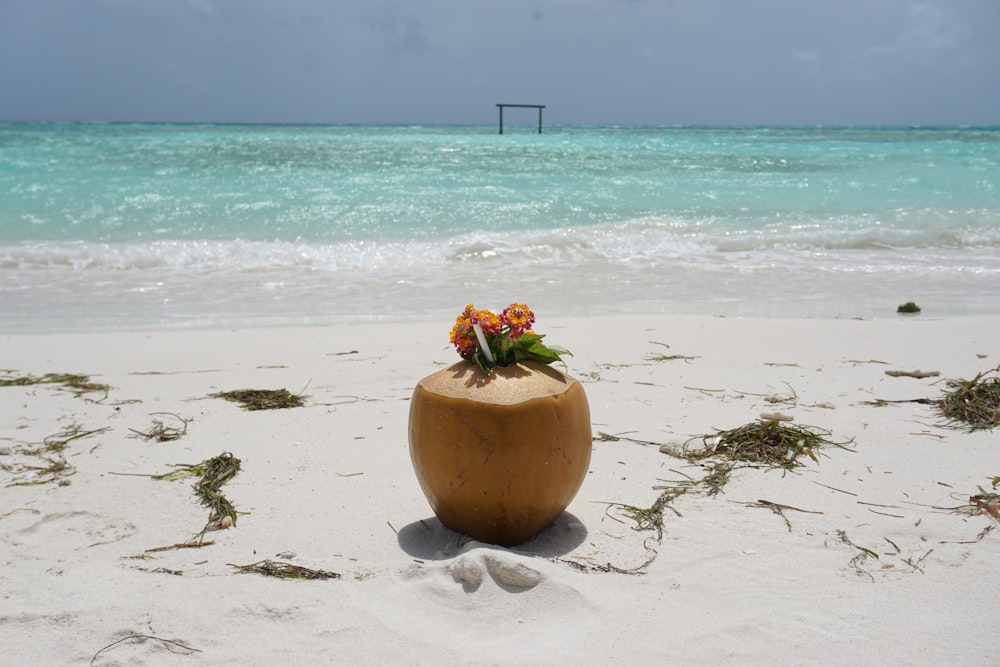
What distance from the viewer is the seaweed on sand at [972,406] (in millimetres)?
3852

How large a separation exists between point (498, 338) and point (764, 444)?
4.93ft

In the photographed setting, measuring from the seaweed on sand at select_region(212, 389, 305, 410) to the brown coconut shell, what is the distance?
1.69 m

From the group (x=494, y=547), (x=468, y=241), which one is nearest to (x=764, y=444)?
(x=494, y=547)

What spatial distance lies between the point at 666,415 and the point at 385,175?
13.6 metres

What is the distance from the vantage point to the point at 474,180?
52.5 ft

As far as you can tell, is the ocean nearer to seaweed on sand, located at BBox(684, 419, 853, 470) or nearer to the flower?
seaweed on sand, located at BBox(684, 419, 853, 470)

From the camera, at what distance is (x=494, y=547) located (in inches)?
107

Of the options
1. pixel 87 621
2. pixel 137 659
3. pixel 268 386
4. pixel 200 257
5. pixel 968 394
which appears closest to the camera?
pixel 137 659

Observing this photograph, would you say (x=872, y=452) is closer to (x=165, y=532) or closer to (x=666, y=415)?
(x=666, y=415)

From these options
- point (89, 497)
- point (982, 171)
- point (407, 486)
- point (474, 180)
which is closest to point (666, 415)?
point (407, 486)

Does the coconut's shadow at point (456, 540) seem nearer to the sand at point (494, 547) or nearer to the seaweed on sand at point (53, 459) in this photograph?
the sand at point (494, 547)

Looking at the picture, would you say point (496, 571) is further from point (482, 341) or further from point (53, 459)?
point (53, 459)

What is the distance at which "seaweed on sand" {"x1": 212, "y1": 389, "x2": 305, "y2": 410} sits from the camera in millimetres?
4293

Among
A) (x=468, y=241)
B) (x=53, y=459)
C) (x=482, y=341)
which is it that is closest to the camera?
(x=482, y=341)
